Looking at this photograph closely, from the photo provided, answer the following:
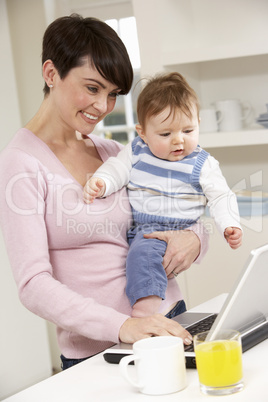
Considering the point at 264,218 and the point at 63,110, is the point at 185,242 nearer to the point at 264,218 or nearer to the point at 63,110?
the point at 63,110

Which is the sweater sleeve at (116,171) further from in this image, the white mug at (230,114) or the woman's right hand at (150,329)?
the white mug at (230,114)

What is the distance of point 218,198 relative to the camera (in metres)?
1.74

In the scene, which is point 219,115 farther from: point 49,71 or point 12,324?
point 12,324

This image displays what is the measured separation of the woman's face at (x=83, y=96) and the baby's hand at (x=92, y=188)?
0.15 m

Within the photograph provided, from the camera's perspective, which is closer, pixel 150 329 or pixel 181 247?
pixel 150 329

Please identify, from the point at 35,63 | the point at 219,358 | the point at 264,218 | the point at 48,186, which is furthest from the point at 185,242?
the point at 35,63

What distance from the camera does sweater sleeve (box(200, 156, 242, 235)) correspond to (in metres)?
1.69

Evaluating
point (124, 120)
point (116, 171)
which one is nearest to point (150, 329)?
point (116, 171)

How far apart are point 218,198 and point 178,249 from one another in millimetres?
204

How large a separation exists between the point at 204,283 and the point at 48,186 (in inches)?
55.5

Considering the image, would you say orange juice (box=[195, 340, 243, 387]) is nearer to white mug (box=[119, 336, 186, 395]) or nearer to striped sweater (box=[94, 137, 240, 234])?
white mug (box=[119, 336, 186, 395])

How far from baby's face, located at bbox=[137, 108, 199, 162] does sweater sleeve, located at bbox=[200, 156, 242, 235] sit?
8 centimetres

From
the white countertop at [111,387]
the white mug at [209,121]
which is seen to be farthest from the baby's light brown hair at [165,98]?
the white mug at [209,121]

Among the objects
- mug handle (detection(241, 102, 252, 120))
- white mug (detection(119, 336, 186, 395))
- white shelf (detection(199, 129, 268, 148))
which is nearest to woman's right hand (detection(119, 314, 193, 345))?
white mug (detection(119, 336, 186, 395))
